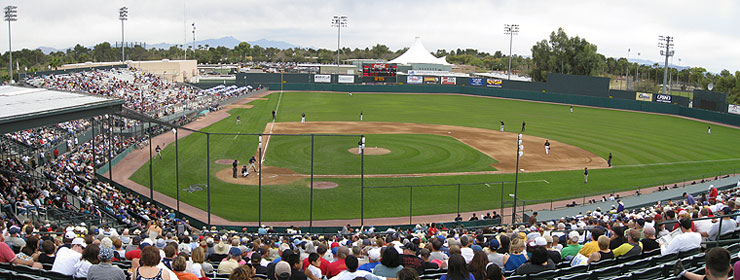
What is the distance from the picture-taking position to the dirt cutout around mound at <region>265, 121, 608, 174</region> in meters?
41.0

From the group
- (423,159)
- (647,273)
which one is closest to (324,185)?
(423,159)

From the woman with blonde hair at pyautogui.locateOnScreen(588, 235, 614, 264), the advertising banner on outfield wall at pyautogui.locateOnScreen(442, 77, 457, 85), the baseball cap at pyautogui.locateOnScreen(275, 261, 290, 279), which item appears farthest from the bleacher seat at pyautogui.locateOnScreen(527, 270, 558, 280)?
the advertising banner on outfield wall at pyautogui.locateOnScreen(442, 77, 457, 85)

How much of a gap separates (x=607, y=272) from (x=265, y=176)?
94.1 feet

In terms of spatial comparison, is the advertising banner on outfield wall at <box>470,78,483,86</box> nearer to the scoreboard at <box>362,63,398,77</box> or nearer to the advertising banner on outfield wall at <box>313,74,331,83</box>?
the scoreboard at <box>362,63,398,77</box>

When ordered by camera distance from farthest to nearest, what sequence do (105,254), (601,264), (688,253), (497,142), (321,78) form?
(321,78)
(497,142)
(688,253)
(601,264)
(105,254)

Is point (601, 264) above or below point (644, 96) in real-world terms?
below

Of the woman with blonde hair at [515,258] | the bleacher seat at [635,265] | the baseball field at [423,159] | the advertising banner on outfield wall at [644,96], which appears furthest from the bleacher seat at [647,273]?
the advertising banner on outfield wall at [644,96]

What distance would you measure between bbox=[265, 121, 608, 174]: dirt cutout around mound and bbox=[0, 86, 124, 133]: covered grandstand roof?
20903mm

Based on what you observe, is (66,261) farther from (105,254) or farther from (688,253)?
(688,253)

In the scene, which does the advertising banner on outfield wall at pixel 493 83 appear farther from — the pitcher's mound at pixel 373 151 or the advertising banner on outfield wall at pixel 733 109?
the pitcher's mound at pixel 373 151

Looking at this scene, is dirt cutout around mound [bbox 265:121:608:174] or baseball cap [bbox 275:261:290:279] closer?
baseball cap [bbox 275:261:290:279]

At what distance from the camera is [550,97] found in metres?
88.4

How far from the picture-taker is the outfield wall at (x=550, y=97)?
2748 inches

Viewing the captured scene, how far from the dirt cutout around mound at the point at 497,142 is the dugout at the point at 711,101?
3168 centimetres
